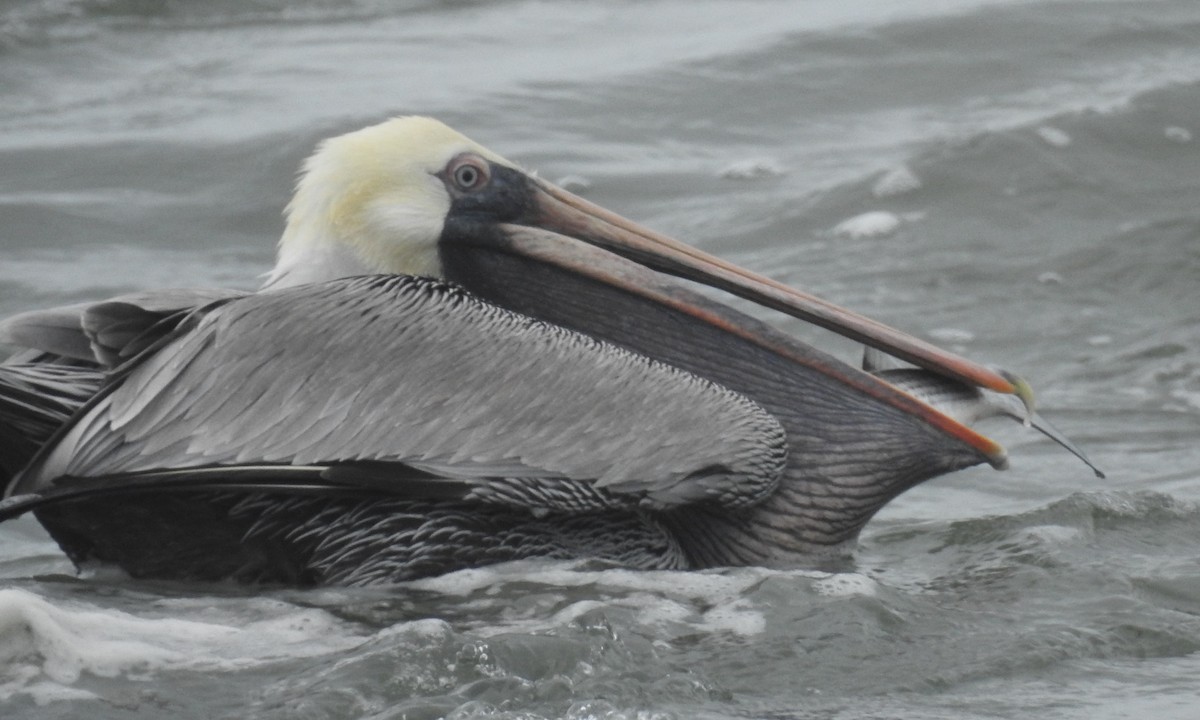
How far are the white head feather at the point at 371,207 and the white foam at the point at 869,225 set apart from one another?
3742mm

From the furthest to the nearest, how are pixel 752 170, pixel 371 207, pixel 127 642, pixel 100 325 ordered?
pixel 752 170 < pixel 371 207 < pixel 100 325 < pixel 127 642

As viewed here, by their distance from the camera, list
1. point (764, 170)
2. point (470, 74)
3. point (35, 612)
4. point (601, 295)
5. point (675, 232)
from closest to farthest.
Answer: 1. point (35, 612)
2. point (601, 295)
3. point (675, 232)
4. point (764, 170)
5. point (470, 74)

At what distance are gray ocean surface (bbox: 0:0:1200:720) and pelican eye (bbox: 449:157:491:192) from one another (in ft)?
3.28

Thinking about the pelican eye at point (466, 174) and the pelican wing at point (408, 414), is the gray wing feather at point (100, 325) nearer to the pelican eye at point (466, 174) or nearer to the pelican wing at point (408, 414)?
the pelican wing at point (408, 414)

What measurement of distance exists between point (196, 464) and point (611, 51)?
678cm

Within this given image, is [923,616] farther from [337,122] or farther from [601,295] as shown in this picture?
[337,122]

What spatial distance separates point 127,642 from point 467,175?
4.98ft

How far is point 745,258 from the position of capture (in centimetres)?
808

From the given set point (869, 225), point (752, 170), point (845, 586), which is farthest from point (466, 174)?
point (752, 170)

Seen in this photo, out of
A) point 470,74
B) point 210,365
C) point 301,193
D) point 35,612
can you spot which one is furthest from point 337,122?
point 35,612

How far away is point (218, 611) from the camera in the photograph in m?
4.31

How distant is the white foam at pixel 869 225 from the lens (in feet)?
27.6

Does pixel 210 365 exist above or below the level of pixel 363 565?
above

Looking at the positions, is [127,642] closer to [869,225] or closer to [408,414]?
[408,414]
